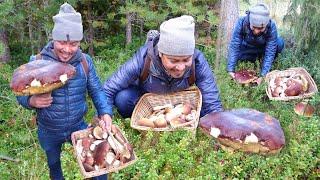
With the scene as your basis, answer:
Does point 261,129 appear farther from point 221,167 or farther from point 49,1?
point 49,1

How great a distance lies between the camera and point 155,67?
163 inches

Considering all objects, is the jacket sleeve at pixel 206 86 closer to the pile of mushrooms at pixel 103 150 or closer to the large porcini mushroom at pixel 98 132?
the pile of mushrooms at pixel 103 150

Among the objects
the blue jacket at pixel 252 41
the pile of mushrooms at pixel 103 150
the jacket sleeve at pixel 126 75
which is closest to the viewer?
the pile of mushrooms at pixel 103 150

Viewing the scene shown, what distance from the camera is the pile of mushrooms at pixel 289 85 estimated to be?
521cm

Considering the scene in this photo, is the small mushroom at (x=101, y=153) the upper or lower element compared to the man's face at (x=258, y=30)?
lower

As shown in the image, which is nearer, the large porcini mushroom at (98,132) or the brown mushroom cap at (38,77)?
the brown mushroom cap at (38,77)

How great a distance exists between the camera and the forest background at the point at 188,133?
13.4ft

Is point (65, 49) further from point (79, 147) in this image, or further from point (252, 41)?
point (252, 41)

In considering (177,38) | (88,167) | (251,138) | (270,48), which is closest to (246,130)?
(251,138)

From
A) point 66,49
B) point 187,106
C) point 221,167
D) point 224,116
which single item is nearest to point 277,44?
point 187,106

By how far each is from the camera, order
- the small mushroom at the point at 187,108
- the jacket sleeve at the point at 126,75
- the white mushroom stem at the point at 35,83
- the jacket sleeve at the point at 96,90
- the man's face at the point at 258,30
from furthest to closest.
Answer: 1. the man's face at the point at 258,30
2. the small mushroom at the point at 187,108
3. the jacket sleeve at the point at 126,75
4. the jacket sleeve at the point at 96,90
5. the white mushroom stem at the point at 35,83

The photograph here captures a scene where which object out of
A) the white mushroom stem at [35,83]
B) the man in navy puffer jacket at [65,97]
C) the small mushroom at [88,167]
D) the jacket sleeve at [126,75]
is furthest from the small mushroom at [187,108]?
the white mushroom stem at [35,83]

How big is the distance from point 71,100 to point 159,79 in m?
1.26

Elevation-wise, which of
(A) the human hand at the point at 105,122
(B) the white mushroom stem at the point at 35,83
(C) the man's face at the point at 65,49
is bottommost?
(A) the human hand at the point at 105,122
